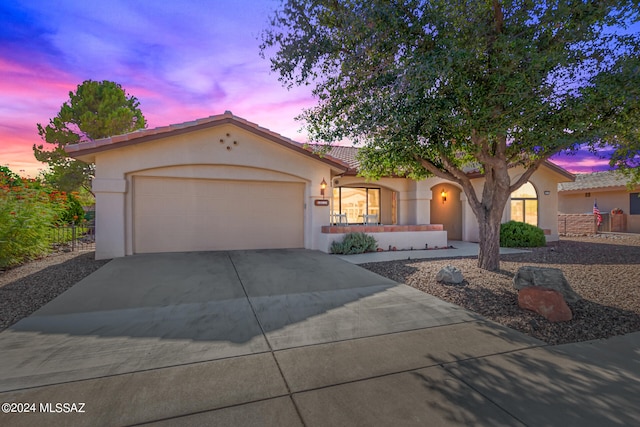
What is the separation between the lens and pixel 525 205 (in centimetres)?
1625

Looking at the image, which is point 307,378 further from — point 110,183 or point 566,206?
point 566,206

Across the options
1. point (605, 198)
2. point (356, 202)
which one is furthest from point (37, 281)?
point (605, 198)

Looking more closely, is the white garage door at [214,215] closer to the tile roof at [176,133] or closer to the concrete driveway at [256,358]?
the tile roof at [176,133]

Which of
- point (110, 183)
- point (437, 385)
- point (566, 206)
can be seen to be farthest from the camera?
point (566, 206)

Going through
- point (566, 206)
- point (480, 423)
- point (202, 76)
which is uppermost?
point (202, 76)

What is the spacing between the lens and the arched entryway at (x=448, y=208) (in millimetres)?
16625

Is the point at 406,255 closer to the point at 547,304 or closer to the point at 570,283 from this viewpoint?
the point at 570,283

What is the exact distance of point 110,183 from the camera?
383 inches

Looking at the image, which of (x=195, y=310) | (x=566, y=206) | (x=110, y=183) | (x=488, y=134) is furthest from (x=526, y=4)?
(x=566, y=206)

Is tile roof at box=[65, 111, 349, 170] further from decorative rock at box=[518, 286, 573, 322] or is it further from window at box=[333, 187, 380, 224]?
decorative rock at box=[518, 286, 573, 322]

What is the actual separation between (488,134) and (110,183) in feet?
34.1

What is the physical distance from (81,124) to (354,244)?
2220cm

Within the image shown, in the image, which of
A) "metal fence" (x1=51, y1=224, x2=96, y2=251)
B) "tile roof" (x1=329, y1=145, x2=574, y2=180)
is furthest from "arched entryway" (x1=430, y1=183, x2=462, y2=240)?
"metal fence" (x1=51, y1=224, x2=96, y2=251)

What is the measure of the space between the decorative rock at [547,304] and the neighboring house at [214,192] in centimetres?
690
